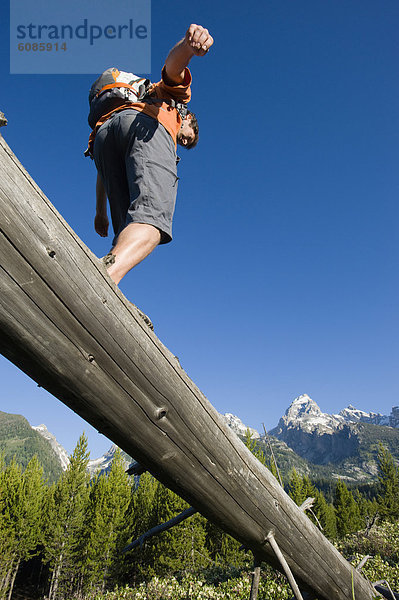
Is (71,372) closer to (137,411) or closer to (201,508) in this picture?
(137,411)

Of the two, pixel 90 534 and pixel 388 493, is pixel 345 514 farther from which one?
pixel 90 534

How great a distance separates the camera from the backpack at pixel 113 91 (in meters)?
1.48

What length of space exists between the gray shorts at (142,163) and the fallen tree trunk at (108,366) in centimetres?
41

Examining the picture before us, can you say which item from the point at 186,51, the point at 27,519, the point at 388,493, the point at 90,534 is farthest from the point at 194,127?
the point at 388,493

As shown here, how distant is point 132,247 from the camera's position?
107 centimetres

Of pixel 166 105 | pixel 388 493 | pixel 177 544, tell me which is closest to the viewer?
pixel 166 105

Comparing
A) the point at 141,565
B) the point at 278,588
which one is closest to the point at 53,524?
the point at 141,565

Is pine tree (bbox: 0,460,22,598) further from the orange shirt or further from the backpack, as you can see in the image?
the orange shirt

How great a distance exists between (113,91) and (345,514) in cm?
5117

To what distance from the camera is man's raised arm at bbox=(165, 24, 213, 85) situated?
1117 mm

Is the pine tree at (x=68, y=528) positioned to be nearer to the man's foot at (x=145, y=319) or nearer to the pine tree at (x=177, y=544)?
the pine tree at (x=177, y=544)

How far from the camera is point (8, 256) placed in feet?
2.22

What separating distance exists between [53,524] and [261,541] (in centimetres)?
3079

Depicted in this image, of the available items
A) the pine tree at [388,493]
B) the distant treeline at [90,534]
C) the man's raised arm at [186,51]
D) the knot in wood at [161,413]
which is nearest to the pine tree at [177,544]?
the distant treeline at [90,534]
